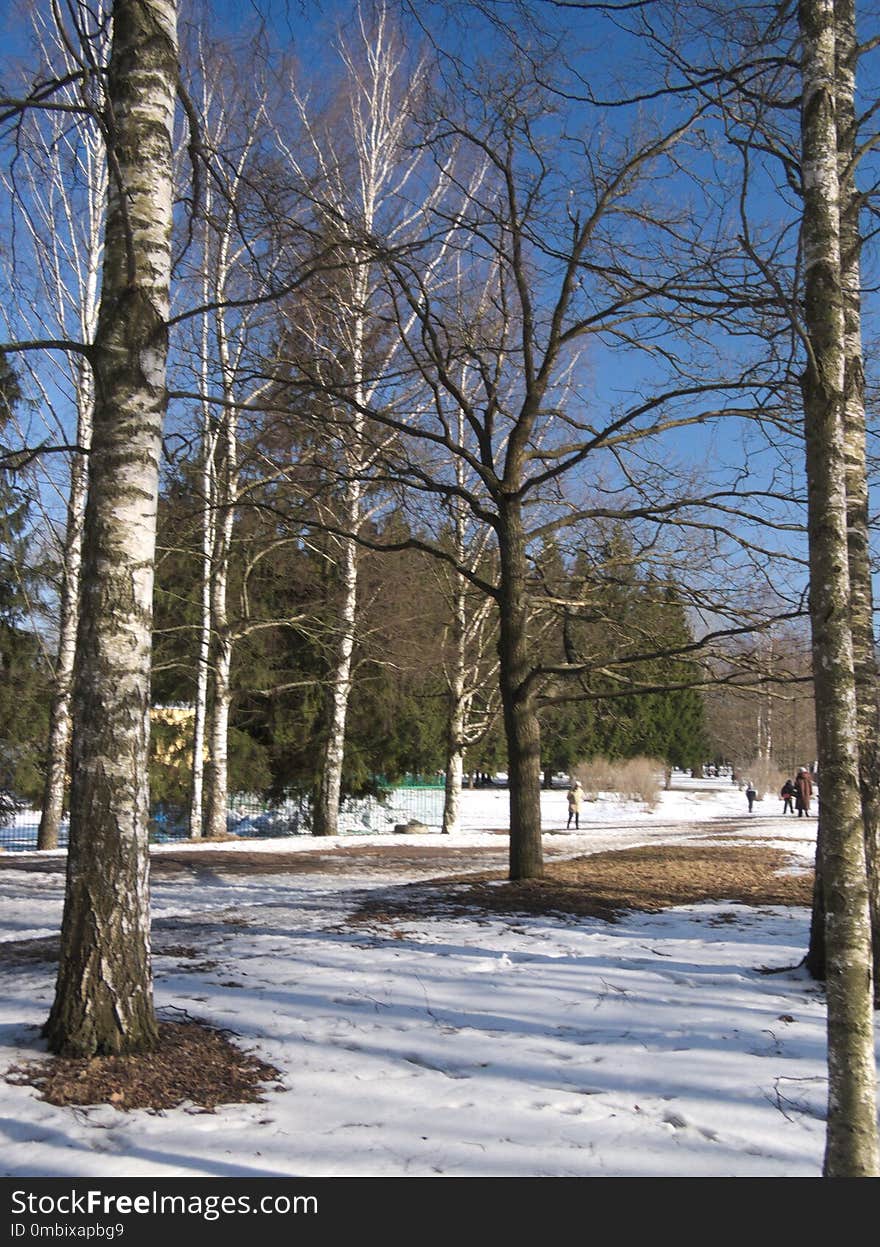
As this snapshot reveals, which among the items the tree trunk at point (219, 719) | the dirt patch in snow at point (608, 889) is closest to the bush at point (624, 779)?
the tree trunk at point (219, 719)

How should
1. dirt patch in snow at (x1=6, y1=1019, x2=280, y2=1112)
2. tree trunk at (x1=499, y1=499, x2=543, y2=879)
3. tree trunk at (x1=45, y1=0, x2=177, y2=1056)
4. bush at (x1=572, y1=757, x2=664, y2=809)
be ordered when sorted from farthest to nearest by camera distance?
1. bush at (x1=572, y1=757, x2=664, y2=809)
2. tree trunk at (x1=499, y1=499, x2=543, y2=879)
3. tree trunk at (x1=45, y1=0, x2=177, y2=1056)
4. dirt patch in snow at (x1=6, y1=1019, x2=280, y2=1112)

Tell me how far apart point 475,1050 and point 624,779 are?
34366 millimetres

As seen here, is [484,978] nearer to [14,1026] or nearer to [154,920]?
[14,1026]

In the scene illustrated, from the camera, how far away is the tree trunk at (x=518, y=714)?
10125 millimetres

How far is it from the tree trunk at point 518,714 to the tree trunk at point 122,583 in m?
5.85

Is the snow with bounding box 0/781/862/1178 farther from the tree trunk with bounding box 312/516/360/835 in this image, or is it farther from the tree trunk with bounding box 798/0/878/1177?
the tree trunk with bounding box 312/516/360/835

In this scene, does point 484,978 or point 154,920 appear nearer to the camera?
point 484,978

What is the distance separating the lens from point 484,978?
5.76 m

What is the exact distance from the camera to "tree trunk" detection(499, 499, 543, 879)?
10125mm

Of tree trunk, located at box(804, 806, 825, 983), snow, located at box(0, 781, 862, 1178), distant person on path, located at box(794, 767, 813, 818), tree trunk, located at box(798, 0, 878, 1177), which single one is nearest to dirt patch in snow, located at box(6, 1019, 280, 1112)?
snow, located at box(0, 781, 862, 1178)

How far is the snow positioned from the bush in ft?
92.5
